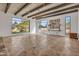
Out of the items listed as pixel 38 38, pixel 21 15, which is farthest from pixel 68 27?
pixel 21 15

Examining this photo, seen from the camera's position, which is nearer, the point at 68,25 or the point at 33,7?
the point at 33,7

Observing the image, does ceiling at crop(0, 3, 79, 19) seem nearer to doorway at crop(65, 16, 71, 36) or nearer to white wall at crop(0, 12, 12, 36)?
white wall at crop(0, 12, 12, 36)

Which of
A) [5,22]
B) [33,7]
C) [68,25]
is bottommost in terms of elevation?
[68,25]

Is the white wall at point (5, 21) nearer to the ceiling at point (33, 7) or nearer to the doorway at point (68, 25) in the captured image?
the ceiling at point (33, 7)

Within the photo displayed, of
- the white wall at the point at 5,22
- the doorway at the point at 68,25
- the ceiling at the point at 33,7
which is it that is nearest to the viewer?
the ceiling at the point at 33,7

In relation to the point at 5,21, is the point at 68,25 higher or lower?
lower

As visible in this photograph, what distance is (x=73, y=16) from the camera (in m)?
5.77

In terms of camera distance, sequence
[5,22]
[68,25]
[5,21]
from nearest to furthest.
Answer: [5,21], [5,22], [68,25]

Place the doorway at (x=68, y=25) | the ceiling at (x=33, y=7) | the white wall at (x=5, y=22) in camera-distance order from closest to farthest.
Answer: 1. the ceiling at (x=33, y=7)
2. the white wall at (x=5, y=22)
3. the doorway at (x=68, y=25)

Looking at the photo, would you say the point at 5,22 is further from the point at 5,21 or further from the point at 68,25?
the point at 68,25

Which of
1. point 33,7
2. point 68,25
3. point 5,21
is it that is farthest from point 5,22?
point 68,25

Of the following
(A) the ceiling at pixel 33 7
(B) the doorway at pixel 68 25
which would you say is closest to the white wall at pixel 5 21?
(A) the ceiling at pixel 33 7

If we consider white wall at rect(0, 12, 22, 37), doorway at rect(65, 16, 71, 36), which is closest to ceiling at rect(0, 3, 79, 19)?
white wall at rect(0, 12, 22, 37)

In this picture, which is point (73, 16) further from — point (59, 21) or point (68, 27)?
point (59, 21)
